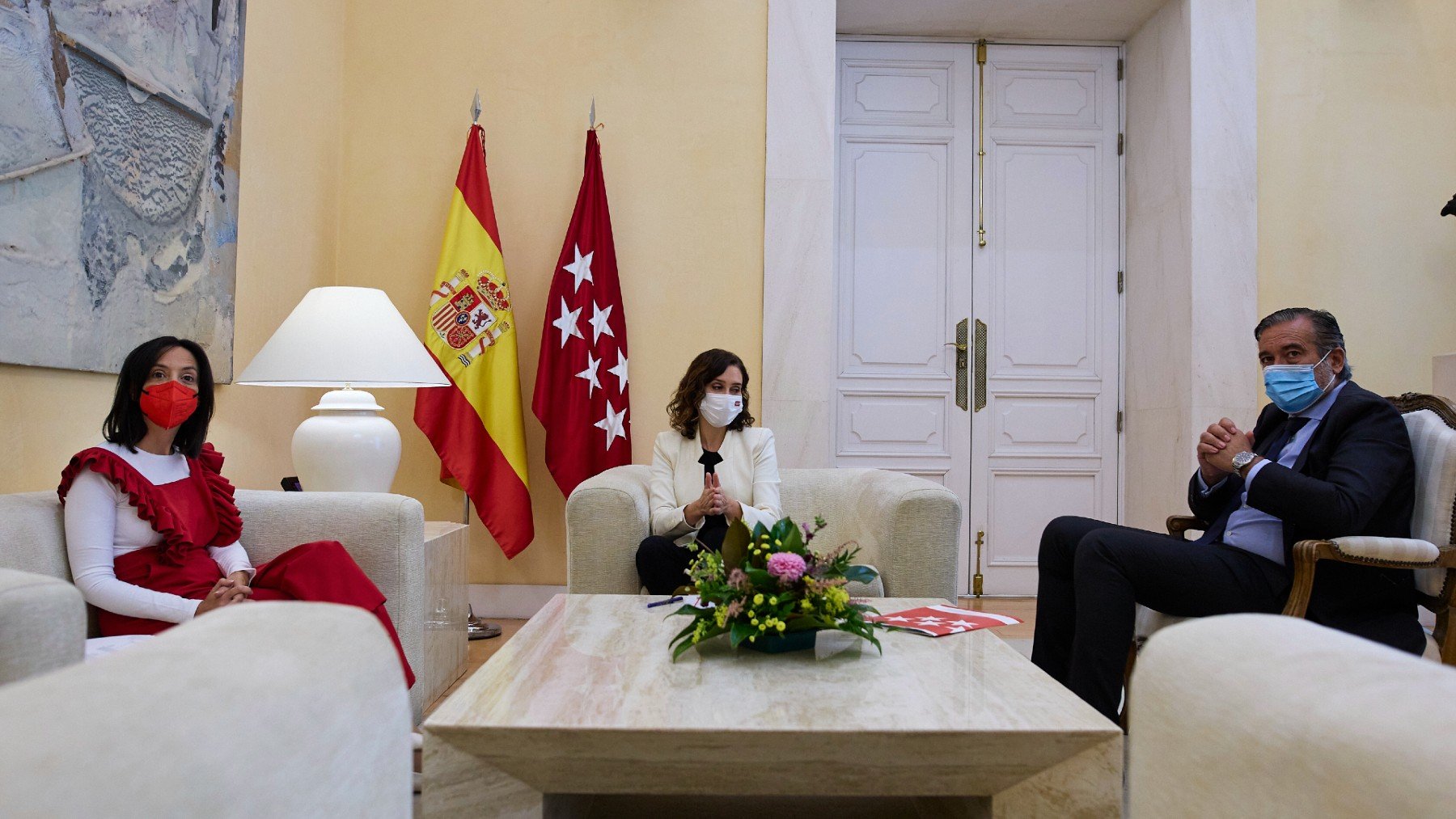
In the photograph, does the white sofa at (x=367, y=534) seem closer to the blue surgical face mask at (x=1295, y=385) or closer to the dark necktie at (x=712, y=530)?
the dark necktie at (x=712, y=530)

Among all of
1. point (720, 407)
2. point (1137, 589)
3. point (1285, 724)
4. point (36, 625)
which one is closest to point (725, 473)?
point (720, 407)

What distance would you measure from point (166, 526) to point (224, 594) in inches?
7.4

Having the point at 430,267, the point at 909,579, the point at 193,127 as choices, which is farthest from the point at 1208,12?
the point at 193,127

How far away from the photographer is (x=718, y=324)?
13.5 ft

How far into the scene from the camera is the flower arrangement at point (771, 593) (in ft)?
5.43

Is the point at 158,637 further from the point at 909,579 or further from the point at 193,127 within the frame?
the point at 193,127

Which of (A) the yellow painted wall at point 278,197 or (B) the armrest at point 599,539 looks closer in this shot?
(B) the armrest at point 599,539

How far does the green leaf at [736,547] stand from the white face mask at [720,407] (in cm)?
129

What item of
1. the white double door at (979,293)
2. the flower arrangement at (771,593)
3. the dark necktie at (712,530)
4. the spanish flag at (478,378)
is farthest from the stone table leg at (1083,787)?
the white double door at (979,293)

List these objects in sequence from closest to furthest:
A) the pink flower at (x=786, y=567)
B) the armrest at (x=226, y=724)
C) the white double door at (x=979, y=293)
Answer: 1. the armrest at (x=226, y=724)
2. the pink flower at (x=786, y=567)
3. the white double door at (x=979, y=293)

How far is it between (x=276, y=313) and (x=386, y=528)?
1.59 metres

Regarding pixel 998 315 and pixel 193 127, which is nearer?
pixel 193 127

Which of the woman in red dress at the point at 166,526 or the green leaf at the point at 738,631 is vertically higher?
the woman in red dress at the point at 166,526

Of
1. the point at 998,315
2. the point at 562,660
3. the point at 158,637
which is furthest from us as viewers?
the point at 998,315
